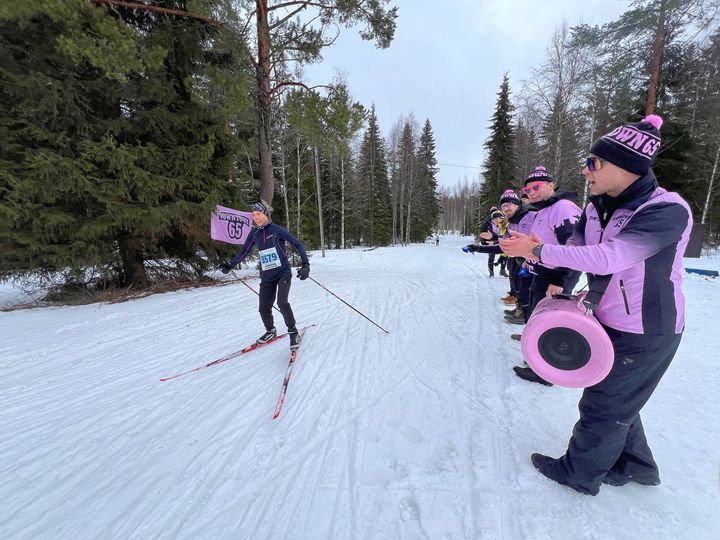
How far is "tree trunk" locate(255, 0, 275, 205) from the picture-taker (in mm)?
8352

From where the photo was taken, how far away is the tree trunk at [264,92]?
8352 mm

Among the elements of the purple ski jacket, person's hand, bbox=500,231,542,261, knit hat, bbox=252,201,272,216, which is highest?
knit hat, bbox=252,201,272,216

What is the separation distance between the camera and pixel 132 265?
8.36m

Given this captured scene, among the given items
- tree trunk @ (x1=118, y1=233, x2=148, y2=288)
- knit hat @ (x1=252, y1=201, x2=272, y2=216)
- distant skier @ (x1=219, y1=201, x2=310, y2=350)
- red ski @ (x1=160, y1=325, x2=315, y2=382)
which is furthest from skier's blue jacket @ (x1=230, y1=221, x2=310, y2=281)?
tree trunk @ (x1=118, y1=233, x2=148, y2=288)

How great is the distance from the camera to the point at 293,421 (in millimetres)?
2816

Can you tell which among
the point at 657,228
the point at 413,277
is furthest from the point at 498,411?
the point at 413,277

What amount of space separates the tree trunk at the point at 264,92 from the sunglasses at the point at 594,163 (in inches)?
383

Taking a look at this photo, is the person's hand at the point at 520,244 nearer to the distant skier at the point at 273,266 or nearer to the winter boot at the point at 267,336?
the distant skier at the point at 273,266

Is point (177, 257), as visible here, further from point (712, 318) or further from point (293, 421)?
point (712, 318)

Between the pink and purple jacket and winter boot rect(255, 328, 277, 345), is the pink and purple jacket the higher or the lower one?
the higher one

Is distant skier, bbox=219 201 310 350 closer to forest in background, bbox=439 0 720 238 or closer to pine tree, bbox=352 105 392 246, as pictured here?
forest in background, bbox=439 0 720 238

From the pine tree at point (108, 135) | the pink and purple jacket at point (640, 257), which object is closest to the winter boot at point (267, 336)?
the pink and purple jacket at point (640, 257)

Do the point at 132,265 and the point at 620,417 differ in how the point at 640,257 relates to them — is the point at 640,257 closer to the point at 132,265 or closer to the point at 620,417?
the point at 620,417

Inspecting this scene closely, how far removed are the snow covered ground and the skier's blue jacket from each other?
118 cm
